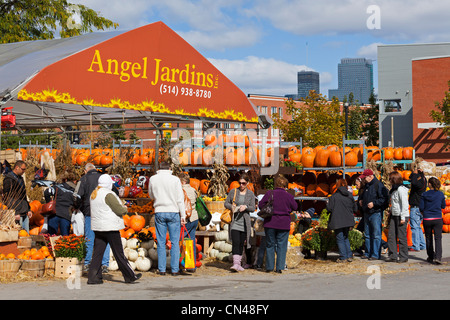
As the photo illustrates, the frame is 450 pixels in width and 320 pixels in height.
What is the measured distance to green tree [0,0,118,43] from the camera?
24.3m

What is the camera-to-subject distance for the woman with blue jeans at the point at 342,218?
522 inches

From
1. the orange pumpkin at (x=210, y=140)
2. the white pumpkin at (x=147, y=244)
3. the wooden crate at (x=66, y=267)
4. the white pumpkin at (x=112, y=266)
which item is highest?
Answer: the orange pumpkin at (x=210, y=140)

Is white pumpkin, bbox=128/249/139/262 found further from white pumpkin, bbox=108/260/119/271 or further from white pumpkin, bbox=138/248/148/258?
white pumpkin, bbox=108/260/119/271

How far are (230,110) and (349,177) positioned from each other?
564cm

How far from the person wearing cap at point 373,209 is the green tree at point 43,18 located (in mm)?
14870

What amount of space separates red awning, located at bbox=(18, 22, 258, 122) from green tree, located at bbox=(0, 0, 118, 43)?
41.1 feet

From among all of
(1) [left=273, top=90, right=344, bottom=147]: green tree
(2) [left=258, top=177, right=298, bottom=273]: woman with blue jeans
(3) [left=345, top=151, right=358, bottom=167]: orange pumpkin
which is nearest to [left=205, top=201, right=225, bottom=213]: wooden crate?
(2) [left=258, top=177, right=298, bottom=273]: woman with blue jeans

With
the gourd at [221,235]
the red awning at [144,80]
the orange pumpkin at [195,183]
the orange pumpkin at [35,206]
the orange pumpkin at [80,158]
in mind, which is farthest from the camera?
the orange pumpkin at [80,158]

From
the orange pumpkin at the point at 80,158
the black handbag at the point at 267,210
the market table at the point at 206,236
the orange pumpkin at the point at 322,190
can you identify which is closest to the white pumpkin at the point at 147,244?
the market table at the point at 206,236

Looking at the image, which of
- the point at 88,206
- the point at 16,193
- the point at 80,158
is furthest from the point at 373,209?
the point at 80,158

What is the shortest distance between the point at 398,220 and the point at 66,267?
6.84 m
